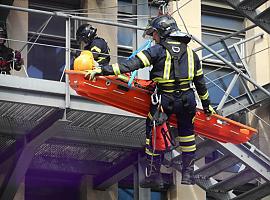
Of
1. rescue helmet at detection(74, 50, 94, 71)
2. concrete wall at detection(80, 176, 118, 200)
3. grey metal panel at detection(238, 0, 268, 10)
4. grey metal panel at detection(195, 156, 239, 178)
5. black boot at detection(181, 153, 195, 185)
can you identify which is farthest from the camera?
concrete wall at detection(80, 176, 118, 200)

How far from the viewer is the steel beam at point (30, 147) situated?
12.3 meters

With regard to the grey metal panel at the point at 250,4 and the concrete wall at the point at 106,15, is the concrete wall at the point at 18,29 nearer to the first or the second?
the concrete wall at the point at 106,15

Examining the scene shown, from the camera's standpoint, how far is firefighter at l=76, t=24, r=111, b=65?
12.5 m

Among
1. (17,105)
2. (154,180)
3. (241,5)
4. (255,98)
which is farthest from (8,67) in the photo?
(255,98)

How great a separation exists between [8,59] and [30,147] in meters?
1.36

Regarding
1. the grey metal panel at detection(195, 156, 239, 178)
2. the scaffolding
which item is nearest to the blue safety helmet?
the scaffolding

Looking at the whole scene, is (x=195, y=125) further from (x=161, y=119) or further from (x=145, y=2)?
(x=145, y=2)

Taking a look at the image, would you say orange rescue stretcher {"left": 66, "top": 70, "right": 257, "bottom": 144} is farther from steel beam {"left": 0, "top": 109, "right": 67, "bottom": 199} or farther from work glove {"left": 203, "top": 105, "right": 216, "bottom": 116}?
steel beam {"left": 0, "top": 109, "right": 67, "bottom": 199}

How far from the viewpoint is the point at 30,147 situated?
1302cm

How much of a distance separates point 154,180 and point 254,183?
4553mm

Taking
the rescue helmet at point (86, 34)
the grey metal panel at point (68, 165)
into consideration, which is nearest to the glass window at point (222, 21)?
the grey metal panel at point (68, 165)

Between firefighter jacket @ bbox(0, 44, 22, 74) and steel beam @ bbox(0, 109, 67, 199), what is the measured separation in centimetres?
95

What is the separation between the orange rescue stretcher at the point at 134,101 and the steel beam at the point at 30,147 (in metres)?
0.96

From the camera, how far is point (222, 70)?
55.3 ft
